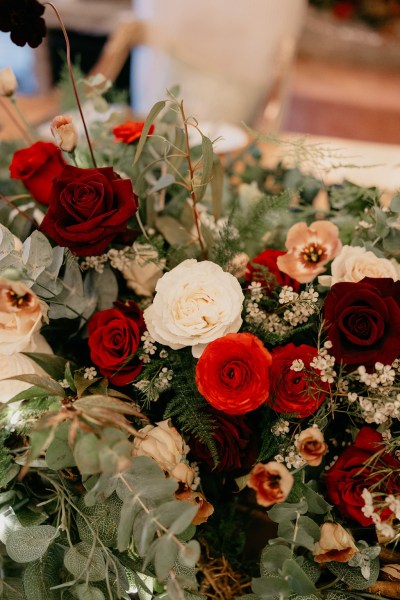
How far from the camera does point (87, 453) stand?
0.47 metres

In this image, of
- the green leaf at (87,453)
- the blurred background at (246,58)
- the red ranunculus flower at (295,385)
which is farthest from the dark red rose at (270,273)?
the blurred background at (246,58)

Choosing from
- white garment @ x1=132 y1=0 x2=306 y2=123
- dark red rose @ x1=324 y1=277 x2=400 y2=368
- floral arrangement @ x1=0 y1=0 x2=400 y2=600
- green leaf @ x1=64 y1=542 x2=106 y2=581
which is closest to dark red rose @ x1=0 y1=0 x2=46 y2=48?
floral arrangement @ x1=0 y1=0 x2=400 y2=600

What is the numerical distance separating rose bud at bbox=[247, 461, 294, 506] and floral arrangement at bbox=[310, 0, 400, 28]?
4.76 meters

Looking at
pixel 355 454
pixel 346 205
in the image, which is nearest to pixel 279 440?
pixel 355 454

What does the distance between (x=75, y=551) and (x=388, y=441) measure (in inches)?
14.5

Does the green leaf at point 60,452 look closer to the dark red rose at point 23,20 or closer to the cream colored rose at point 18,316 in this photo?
the cream colored rose at point 18,316

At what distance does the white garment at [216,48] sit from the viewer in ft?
8.04

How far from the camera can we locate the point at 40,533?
0.62m

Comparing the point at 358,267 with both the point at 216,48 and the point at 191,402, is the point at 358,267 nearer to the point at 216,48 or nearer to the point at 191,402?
the point at 191,402

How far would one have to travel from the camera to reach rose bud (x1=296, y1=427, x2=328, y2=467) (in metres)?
0.52

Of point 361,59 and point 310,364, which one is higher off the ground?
point 310,364

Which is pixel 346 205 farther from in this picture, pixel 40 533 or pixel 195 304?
pixel 40 533

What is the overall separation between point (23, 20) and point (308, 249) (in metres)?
0.46

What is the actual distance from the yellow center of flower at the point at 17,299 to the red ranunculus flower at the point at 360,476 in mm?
388
